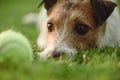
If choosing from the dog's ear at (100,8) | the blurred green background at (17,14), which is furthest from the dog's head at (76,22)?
the blurred green background at (17,14)

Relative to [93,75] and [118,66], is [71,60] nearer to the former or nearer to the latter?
[118,66]

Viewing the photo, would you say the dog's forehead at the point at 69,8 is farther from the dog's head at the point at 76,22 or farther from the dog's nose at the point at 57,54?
the dog's nose at the point at 57,54

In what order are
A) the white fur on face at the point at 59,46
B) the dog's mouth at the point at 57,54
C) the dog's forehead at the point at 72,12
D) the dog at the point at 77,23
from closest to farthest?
the dog's mouth at the point at 57,54 → the white fur on face at the point at 59,46 → the dog at the point at 77,23 → the dog's forehead at the point at 72,12

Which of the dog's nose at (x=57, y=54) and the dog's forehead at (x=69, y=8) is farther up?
the dog's forehead at (x=69, y=8)

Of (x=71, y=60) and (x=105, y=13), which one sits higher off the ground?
(x=105, y=13)

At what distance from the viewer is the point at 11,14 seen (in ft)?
57.2

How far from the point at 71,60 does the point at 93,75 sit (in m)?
1.29

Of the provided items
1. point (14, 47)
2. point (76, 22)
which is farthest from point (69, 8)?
point (14, 47)

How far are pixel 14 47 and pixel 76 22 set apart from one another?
1.74 meters

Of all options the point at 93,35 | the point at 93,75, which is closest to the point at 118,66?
the point at 93,75

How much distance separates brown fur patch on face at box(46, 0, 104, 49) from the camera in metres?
6.89

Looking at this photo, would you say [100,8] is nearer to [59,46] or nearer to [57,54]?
[59,46]

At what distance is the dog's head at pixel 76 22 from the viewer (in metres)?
6.88

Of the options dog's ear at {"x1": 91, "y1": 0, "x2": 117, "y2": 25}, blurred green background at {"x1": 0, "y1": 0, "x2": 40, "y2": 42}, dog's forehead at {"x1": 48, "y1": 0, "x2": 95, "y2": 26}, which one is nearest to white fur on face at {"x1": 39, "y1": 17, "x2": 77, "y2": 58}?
dog's forehead at {"x1": 48, "y1": 0, "x2": 95, "y2": 26}
